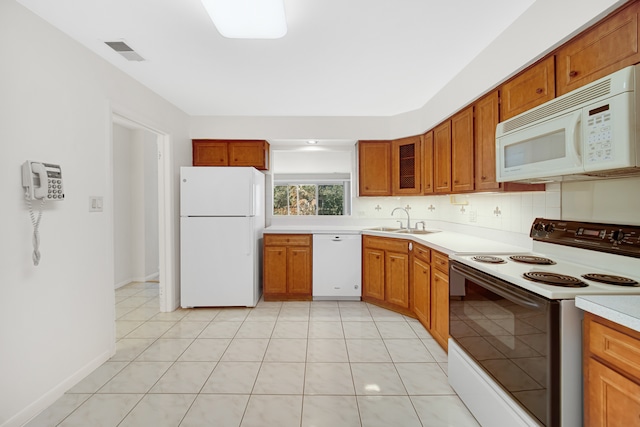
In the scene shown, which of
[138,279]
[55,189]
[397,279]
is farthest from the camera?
[138,279]

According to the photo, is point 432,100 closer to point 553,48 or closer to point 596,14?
point 553,48

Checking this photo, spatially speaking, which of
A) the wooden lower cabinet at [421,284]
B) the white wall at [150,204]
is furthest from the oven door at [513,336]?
the white wall at [150,204]

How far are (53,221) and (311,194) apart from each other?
9.35 ft

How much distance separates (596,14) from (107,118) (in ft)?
10.0

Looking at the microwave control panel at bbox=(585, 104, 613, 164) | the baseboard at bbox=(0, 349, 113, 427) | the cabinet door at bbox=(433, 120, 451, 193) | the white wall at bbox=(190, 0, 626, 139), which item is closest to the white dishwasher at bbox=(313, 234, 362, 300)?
the cabinet door at bbox=(433, 120, 451, 193)

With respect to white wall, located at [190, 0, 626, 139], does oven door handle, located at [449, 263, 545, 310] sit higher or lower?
lower

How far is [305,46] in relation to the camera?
217cm

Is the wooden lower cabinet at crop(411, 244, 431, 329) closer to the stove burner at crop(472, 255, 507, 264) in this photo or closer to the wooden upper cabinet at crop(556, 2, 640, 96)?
the stove burner at crop(472, 255, 507, 264)

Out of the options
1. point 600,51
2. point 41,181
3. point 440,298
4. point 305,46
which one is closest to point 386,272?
point 440,298

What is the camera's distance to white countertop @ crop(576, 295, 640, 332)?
0.89m

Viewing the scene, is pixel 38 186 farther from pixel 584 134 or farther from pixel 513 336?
pixel 584 134

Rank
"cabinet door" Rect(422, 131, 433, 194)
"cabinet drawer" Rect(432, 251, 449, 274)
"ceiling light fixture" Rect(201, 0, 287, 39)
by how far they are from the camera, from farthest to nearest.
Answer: "cabinet door" Rect(422, 131, 433, 194), "cabinet drawer" Rect(432, 251, 449, 274), "ceiling light fixture" Rect(201, 0, 287, 39)

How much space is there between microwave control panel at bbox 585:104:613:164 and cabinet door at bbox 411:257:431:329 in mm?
1585

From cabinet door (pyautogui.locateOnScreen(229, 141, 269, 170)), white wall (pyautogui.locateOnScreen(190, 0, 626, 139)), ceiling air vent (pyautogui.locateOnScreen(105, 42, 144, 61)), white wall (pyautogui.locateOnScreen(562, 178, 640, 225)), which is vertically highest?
ceiling air vent (pyautogui.locateOnScreen(105, 42, 144, 61))
